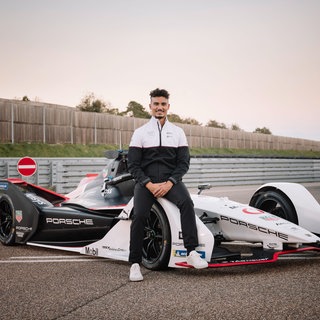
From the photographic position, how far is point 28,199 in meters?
7.79

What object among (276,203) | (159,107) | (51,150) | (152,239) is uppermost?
(159,107)

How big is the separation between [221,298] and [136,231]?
1356 mm

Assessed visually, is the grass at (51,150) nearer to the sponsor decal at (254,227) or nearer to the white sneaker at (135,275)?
the sponsor decal at (254,227)

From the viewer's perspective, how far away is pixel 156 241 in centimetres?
611

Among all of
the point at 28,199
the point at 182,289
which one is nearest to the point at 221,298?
the point at 182,289

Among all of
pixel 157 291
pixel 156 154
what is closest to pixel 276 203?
pixel 156 154

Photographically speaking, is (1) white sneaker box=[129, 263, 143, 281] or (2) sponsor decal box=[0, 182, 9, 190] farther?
(2) sponsor decal box=[0, 182, 9, 190]

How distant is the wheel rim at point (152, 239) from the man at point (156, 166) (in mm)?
268


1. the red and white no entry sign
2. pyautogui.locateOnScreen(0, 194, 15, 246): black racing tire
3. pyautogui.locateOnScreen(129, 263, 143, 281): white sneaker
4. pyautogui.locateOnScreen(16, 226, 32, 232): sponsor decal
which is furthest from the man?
the red and white no entry sign

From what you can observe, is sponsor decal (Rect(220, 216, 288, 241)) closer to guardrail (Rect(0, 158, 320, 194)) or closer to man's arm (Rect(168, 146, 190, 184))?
man's arm (Rect(168, 146, 190, 184))

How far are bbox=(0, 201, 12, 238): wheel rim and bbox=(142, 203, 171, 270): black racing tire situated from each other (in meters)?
2.87

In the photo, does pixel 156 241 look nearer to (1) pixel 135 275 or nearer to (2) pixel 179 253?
(2) pixel 179 253

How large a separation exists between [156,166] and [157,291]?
1405 millimetres

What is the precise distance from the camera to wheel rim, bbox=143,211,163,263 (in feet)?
20.0
